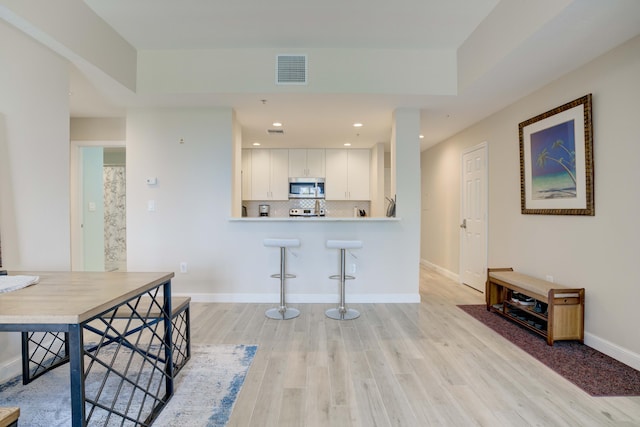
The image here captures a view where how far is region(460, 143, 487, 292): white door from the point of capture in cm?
410

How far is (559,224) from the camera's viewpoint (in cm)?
285

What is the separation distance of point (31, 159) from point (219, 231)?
6.04 ft

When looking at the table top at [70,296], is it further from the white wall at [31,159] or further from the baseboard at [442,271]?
the baseboard at [442,271]

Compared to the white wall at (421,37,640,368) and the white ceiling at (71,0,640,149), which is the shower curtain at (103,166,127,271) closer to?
the white ceiling at (71,0,640,149)

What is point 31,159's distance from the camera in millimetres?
2217

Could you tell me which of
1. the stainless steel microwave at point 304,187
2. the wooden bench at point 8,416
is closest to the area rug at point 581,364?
the wooden bench at point 8,416

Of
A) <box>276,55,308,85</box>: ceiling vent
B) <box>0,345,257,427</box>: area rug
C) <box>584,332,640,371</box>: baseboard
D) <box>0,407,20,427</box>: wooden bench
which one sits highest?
<box>276,55,308,85</box>: ceiling vent

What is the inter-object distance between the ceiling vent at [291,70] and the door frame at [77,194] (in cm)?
257

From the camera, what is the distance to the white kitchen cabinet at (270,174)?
595 centimetres

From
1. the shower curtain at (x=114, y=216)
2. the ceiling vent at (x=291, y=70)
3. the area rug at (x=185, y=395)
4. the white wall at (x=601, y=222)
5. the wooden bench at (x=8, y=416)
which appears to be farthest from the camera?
the shower curtain at (x=114, y=216)

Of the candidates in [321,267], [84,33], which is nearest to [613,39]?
[321,267]

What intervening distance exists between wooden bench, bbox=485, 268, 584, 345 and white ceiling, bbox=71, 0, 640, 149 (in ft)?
6.38

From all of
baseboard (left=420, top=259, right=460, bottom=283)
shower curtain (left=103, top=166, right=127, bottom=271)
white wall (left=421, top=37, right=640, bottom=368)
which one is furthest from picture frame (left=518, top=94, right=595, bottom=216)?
shower curtain (left=103, top=166, right=127, bottom=271)

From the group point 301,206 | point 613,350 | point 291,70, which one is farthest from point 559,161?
point 301,206
